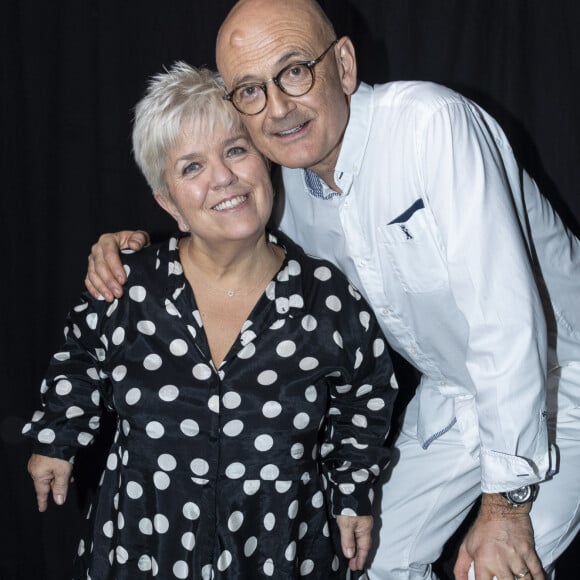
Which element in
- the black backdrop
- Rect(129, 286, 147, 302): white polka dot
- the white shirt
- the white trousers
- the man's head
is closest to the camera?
the white shirt

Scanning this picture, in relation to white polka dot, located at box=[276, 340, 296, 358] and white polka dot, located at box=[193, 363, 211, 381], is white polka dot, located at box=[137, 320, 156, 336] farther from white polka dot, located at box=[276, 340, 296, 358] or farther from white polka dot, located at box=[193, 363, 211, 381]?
white polka dot, located at box=[276, 340, 296, 358]

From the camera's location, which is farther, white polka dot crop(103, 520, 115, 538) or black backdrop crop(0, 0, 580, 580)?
black backdrop crop(0, 0, 580, 580)

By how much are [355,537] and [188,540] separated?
0.35 metres

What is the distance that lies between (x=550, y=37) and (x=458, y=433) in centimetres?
101

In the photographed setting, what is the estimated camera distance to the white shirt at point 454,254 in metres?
1.43

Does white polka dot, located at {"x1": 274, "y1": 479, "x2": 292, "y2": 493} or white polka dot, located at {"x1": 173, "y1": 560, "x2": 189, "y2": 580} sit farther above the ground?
white polka dot, located at {"x1": 274, "y1": 479, "x2": 292, "y2": 493}

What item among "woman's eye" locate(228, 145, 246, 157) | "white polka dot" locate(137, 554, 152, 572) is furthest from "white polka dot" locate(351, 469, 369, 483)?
"woman's eye" locate(228, 145, 246, 157)

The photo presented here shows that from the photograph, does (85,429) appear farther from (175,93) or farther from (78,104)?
(78,104)

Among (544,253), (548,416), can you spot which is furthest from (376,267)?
(548,416)

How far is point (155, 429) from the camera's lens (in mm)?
1599

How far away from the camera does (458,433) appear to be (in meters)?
1.82

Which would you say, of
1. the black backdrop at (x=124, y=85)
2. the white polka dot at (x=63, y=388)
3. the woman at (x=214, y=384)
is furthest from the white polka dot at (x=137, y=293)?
the black backdrop at (x=124, y=85)

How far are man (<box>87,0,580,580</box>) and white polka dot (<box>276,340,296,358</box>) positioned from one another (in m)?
0.20

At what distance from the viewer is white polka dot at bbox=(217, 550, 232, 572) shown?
62.8 inches
